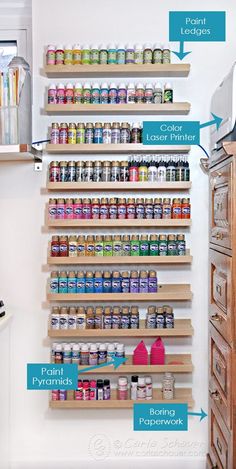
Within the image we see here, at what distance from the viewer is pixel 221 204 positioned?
2336 millimetres

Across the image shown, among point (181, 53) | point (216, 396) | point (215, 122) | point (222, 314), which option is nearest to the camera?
point (222, 314)

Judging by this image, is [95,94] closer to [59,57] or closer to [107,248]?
[59,57]

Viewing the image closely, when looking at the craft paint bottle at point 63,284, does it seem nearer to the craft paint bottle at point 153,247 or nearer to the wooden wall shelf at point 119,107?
the craft paint bottle at point 153,247

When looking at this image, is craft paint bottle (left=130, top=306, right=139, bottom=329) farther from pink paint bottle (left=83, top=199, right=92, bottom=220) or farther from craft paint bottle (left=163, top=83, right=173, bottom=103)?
craft paint bottle (left=163, top=83, right=173, bottom=103)

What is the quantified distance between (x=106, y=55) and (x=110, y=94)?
19cm

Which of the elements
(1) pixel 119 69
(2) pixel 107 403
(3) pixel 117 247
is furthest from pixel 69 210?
(2) pixel 107 403

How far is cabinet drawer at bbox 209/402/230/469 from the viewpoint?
221 cm

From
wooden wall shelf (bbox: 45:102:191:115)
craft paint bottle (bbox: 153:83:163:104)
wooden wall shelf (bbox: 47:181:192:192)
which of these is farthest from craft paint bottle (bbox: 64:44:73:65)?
wooden wall shelf (bbox: 47:181:192:192)

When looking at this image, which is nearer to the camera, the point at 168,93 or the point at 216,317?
the point at 216,317

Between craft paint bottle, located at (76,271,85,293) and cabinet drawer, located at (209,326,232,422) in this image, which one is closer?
cabinet drawer, located at (209,326,232,422)

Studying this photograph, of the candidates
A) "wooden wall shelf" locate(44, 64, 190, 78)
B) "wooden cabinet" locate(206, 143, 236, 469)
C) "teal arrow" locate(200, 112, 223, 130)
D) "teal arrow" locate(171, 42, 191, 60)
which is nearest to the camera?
"wooden cabinet" locate(206, 143, 236, 469)

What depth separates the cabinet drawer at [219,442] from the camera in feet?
7.23

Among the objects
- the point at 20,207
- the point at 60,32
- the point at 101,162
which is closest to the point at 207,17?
the point at 60,32

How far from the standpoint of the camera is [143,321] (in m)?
2.73
